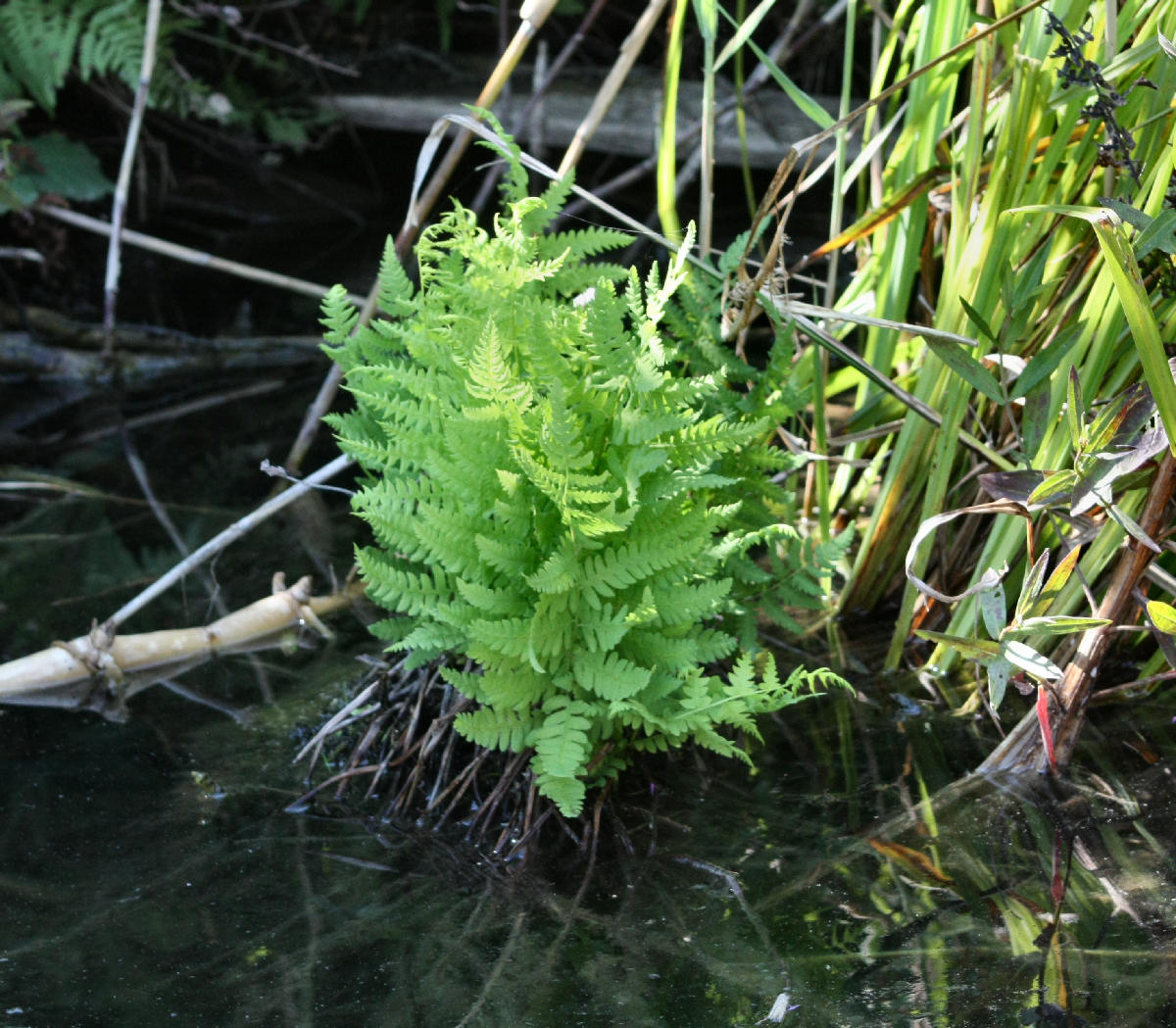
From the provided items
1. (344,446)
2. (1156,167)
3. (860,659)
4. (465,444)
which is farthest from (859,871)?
(1156,167)

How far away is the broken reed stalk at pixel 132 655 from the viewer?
6.36 feet

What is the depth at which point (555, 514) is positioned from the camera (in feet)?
4.51

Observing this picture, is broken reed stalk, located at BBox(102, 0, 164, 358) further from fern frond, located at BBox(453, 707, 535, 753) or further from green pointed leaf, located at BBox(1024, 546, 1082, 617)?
green pointed leaf, located at BBox(1024, 546, 1082, 617)

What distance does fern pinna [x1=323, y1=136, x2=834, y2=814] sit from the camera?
1.29 metres

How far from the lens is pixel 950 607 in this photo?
6.27 feet

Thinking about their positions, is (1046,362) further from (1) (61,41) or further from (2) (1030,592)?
(1) (61,41)

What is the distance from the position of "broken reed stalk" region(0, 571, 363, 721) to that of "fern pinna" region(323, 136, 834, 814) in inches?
29.8

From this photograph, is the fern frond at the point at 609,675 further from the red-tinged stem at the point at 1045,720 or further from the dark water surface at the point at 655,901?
the red-tinged stem at the point at 1045,720

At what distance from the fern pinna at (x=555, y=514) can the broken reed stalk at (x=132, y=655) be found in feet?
2.49

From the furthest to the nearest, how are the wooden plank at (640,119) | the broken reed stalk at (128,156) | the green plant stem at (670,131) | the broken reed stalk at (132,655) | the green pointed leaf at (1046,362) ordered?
the wooden plank at (640,119), the broken reed stalk at (128,156), the broken reed stalk at (132,655), the green plant stem at (670,131), the green pointed leaf at (1046,362)

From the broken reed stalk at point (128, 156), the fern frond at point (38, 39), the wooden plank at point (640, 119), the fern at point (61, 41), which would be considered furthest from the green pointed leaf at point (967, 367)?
the fern frond at point (38, 39)

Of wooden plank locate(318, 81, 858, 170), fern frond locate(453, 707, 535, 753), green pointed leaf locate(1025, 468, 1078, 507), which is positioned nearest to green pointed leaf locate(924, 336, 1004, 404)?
green pointed leaf locate(1025, 468, 1078, 507)

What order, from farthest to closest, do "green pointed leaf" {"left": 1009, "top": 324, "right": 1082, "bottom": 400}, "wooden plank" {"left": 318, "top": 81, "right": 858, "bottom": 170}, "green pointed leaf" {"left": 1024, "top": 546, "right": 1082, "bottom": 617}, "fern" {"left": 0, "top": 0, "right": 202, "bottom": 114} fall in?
"wooden plank" {"left": 318, "top": 81, "right": 858, "bottom": 170} < "fern" {"left": 0, "top": 0, "right": 202, "bottom": 114} < "green pointed leaf" {"left": 1009, "top": 324, "right": 1082, "bottom": 400} < "green pointed leaf" {"left": 1024, "top": 546, "right": 1082, "bottom": 617}

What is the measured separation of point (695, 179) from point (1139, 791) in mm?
3666
